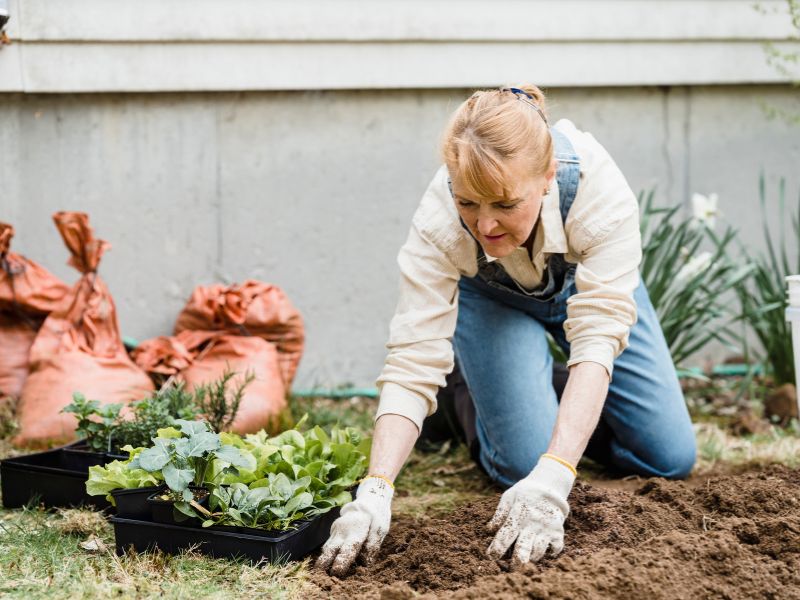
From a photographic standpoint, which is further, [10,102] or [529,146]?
[10,102]

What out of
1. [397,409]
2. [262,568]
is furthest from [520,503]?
[262,568]

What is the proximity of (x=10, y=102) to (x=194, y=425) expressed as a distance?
2068 millimetres

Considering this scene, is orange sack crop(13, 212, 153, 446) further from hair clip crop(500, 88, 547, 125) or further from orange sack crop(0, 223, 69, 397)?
hair clip crop(500, 88, 547, 125)

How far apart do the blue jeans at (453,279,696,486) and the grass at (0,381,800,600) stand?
0.21 m

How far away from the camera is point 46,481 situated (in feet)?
8.25

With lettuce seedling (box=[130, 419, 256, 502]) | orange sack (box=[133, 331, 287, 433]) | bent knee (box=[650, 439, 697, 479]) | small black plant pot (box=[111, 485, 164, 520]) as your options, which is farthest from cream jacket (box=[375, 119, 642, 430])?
orange sack (box=[133, 331, 287, 433])

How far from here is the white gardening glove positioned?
204 cm

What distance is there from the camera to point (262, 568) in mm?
2076

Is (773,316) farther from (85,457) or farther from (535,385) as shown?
(85,457)

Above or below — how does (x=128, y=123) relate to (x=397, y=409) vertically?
above

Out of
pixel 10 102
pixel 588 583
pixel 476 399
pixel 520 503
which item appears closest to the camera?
pixel 588 583

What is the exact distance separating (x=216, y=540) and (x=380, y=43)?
2.37 metres

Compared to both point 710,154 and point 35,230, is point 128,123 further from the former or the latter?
point 710,154

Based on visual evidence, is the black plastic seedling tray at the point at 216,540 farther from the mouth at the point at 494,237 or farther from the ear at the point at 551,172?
the ear at the point at 551,172
